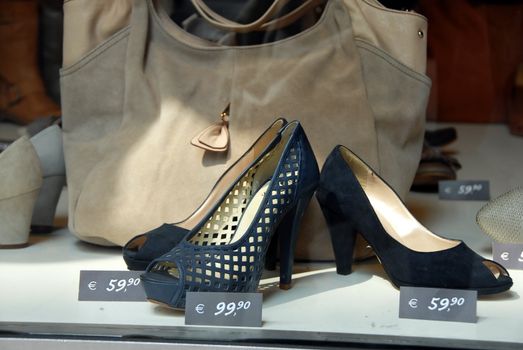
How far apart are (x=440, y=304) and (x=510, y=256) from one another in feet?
0.76

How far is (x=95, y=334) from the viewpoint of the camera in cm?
105

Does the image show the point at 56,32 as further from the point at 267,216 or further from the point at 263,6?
the point at 267,216

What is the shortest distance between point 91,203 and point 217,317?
370 mm

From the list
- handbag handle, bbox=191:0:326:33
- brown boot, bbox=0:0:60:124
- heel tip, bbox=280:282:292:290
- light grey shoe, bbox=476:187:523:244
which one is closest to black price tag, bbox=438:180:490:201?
light grey shoe, bbox=476:187:523:244

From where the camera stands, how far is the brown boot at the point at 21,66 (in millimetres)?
1613

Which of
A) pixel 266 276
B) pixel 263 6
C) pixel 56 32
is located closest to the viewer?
pixel 266 276

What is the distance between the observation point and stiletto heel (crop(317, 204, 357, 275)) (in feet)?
4.10

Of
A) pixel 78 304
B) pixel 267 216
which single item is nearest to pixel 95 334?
pixel 78 304

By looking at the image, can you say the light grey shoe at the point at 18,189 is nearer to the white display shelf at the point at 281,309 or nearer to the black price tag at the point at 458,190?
the white display shelf at the point at 281,309

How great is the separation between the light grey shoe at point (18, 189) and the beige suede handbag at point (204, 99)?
0.05 meters

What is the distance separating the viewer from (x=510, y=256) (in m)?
1.25

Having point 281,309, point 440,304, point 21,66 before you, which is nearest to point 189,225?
point 281,309

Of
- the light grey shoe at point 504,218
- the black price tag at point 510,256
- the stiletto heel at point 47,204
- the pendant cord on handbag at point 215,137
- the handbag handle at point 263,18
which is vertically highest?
the handbag handle at point 263,18

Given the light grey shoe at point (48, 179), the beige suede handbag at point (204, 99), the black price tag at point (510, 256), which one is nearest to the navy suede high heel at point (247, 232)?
the beige suede handbag at point (204, 99)
